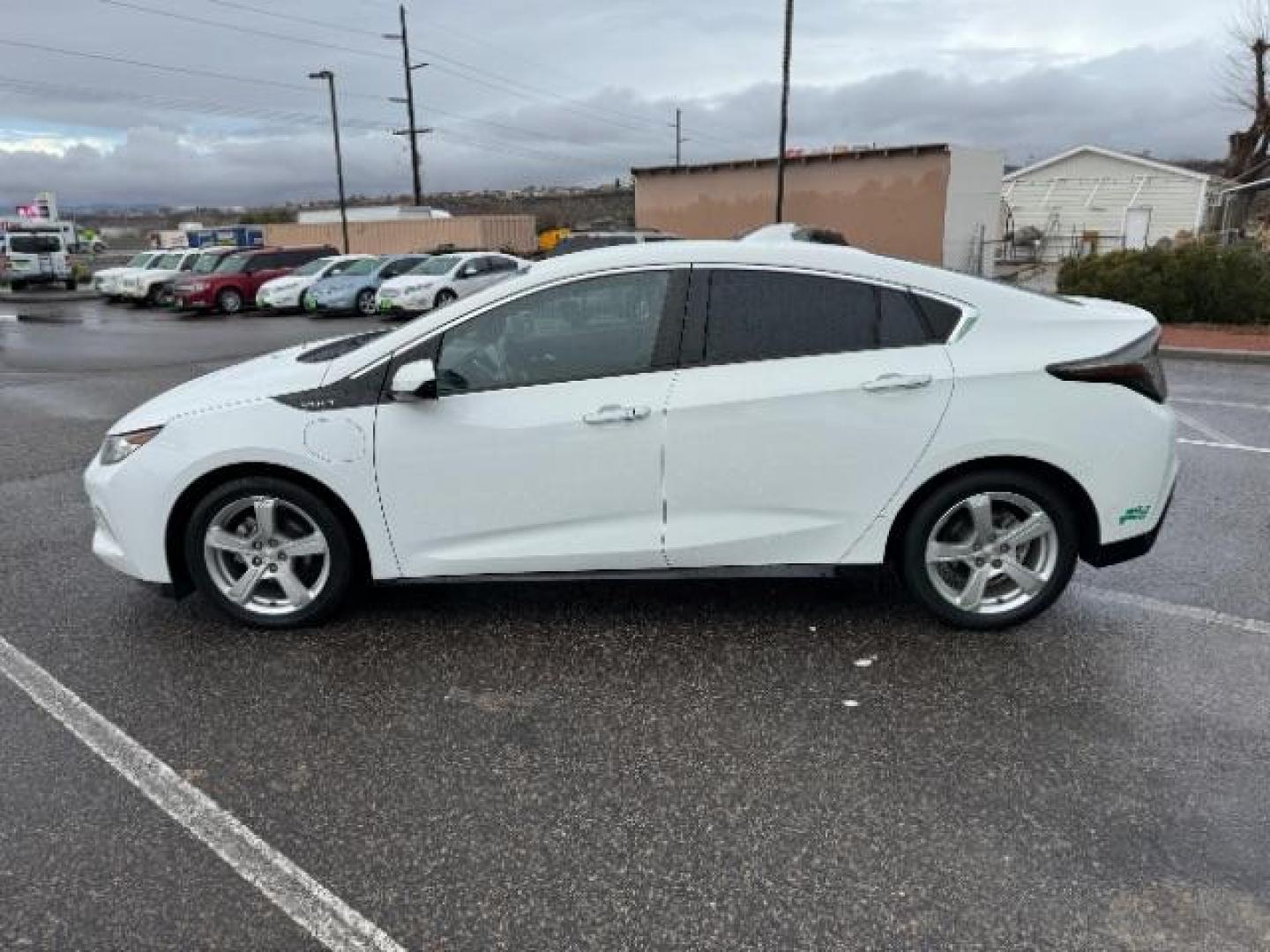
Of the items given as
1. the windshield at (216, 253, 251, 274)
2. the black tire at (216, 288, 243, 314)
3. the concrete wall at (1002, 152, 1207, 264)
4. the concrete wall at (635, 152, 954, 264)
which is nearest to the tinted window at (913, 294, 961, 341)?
the black tire at (216, 288, 243, 314)

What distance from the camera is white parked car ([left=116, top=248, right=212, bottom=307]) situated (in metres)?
28.3

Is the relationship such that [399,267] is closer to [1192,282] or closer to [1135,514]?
[1192,282]

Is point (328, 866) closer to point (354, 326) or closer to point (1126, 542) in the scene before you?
point (1126, 542)

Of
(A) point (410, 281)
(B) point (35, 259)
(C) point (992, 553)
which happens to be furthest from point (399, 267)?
(C) point (992, 553)

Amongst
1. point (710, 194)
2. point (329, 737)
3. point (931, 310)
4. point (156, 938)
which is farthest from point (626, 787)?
point (710, 194)

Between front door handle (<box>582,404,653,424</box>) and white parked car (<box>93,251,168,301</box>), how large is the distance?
30.5 meters

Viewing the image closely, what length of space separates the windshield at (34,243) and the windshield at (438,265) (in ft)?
68.3

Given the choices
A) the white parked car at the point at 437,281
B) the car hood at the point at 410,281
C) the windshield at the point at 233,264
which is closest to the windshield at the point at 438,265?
the white parked car at the point at 437,281

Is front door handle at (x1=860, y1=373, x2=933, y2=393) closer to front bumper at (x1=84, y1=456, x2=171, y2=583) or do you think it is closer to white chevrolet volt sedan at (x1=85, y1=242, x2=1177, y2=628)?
white chevrolet volt sedan at (x1=85, y1=242, x2=1177, y2=628)

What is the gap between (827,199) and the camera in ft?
107

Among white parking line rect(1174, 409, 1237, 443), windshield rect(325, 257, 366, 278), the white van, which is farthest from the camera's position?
the white van

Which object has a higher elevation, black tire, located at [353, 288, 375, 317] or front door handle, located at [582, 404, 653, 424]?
front door handle, located at [582, 404, 653, 424]

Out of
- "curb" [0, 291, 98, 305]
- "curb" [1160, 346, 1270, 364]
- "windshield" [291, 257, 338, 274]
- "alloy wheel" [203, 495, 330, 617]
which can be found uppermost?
"windshield" [291, 257, 338, 274]

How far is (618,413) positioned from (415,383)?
0.78 meters
